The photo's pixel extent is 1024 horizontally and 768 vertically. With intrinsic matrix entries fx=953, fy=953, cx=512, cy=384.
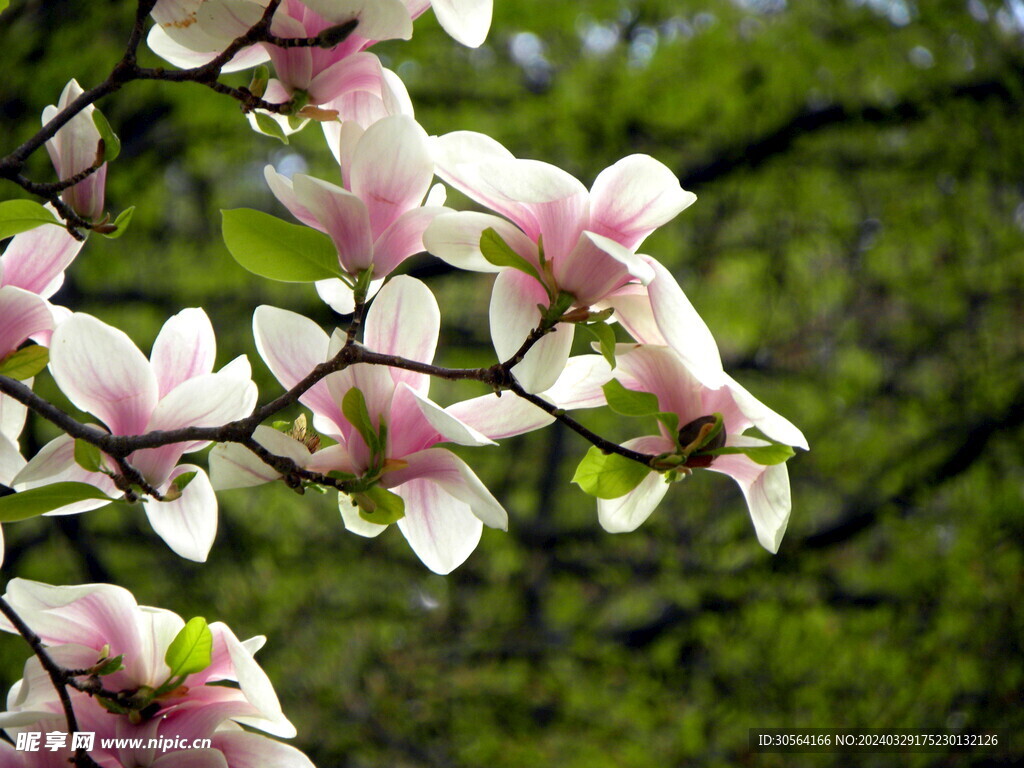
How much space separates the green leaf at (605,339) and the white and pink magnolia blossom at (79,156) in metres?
0.30

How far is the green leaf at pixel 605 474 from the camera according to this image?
0.55m

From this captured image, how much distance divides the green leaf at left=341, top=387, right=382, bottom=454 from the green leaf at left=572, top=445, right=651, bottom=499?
4.7 inches

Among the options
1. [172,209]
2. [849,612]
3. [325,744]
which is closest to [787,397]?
[849,612]

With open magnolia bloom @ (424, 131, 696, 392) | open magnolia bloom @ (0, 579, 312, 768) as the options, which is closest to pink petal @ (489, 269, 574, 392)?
open magnolia bloom @ (424, 131, 696, 392)

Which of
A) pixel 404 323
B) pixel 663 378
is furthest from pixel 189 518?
pixel 663 378

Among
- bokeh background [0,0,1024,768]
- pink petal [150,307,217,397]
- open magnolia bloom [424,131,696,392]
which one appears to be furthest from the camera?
bokeh background [0,0,1024,768]

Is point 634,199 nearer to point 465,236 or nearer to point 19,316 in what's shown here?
point 465,236

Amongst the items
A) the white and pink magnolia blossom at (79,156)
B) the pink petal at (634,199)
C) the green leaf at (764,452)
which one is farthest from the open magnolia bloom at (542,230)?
the white and pink magnolia blossom at (79,156)

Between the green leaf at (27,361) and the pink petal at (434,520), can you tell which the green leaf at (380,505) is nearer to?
the pink petal at (434,520)

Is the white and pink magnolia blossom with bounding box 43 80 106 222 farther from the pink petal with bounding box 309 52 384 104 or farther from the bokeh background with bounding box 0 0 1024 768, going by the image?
the bokeh background with bounding box 0 0 1024 768

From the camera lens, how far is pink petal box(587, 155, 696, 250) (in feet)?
1.57

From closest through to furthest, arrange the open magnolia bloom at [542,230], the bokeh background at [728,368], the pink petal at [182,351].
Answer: the open magnolia bloom at [542,230] → the pink petal at [182,351] → the bokeh background at [728,368]

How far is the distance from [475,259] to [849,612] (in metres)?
2.01


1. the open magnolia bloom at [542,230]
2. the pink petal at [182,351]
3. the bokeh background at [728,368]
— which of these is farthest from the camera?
the bokeh background at [728,368]
